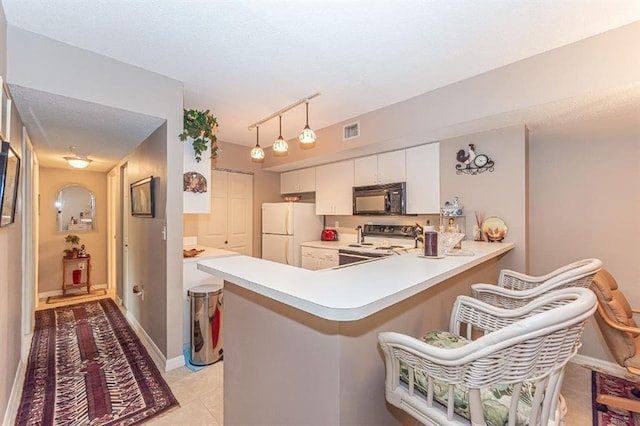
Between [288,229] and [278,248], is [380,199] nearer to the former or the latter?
[288,229]

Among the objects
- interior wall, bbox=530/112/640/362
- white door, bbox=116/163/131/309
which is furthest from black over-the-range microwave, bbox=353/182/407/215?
white door, bbox=116/163/131/309

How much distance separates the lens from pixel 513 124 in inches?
102

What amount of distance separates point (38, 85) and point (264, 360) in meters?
2.28

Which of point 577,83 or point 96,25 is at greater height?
point 96,25

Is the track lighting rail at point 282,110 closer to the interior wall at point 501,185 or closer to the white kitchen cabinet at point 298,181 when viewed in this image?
the white kitchen cabinet at point 298,181

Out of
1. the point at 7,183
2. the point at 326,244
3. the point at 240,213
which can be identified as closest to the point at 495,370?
the point at 7,183

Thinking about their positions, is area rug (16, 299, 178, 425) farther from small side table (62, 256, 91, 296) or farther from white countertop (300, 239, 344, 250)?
white countertop (300, 239, 344, 250)

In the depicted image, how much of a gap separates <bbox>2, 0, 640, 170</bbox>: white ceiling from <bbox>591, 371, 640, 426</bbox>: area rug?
259 centimetres

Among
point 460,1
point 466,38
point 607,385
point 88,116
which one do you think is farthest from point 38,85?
point 607,385

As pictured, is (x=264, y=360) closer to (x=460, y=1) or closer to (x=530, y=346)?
(x=530, y=346)

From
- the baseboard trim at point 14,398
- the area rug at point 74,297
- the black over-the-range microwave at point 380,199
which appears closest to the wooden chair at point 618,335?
the black over-the-range microwave at point 380,199

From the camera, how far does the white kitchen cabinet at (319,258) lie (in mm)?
4023

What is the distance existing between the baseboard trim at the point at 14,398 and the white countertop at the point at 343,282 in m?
1.73

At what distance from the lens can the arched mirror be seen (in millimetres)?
4699
